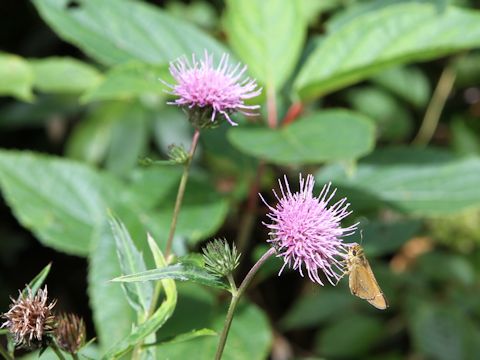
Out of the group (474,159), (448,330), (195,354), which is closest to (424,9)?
(474,159)

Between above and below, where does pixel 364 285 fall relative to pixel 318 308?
above

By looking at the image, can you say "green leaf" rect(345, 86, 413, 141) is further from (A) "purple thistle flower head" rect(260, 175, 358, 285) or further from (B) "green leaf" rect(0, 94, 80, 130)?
(A) "purple thistle flower head" rect(260, 175, 358, 285)

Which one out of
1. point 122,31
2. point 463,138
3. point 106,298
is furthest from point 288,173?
point 106,298

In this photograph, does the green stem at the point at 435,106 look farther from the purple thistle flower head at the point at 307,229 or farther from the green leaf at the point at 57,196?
the purple thistle flower head at the point at 307,229

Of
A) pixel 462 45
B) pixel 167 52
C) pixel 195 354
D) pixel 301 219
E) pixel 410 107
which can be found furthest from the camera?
pixel 410 107

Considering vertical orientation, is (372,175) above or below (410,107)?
below

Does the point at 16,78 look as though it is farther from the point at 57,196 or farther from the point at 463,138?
the point at 463,138

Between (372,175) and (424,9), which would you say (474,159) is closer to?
(372,175)
